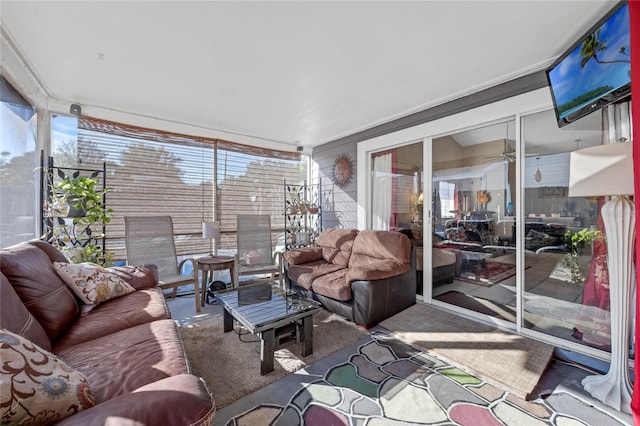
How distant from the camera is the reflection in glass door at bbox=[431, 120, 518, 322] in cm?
281

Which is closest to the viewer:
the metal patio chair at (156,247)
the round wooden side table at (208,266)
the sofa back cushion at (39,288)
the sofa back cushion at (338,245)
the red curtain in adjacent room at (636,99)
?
the red curtain in adjacent room at (636,99)

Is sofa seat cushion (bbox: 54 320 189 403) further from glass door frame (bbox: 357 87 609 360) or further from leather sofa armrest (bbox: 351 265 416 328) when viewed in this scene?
glass door frame (bbox: 357 87 609 360)

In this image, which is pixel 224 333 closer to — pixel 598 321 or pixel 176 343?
pixel 176 343

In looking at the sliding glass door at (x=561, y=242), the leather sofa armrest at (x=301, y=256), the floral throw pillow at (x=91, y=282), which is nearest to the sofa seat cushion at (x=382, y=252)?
the leather sofa armrest at (x=301, y=256)

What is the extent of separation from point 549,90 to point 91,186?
480 centimetres

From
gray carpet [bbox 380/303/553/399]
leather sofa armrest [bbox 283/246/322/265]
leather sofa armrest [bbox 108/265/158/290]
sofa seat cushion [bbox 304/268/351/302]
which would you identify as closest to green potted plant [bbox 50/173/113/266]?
leather sofa armrest [bbox 108/265/158/290]

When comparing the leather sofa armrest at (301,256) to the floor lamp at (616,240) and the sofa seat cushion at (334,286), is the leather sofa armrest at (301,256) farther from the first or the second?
the floor lamp at (616,240)

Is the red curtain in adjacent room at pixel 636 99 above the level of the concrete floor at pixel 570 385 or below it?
above

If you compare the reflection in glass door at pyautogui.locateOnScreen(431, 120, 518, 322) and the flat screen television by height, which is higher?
the flat screen television

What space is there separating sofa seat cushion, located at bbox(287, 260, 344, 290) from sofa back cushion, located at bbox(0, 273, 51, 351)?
2274 mm

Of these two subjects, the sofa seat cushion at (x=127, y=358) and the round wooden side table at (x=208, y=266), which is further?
the round wooden side table at (x=208, y=266)

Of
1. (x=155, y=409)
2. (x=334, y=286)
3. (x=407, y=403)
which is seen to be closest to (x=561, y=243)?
(x=407, y=403)

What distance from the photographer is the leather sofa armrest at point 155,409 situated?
79cm

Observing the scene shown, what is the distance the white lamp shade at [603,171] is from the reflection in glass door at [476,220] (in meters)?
0.91
